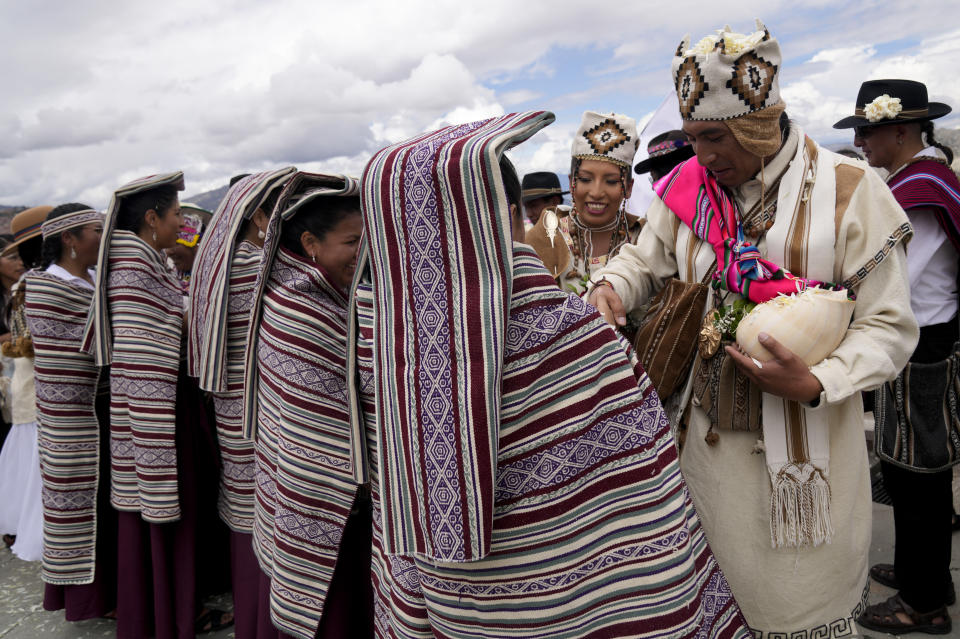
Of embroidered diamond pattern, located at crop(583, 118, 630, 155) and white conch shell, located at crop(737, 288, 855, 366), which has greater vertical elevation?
embroidered diamond pattern, located at crop(583, 118, 630, 155)

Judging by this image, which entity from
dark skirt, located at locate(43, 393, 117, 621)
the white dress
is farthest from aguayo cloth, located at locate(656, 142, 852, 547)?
the white dress

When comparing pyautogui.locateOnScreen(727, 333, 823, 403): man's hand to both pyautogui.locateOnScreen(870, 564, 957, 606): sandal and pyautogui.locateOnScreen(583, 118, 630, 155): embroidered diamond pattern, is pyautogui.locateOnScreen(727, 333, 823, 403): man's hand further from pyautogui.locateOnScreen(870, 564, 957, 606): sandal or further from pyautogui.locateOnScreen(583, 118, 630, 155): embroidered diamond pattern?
pyautogui.locateOnScreen(870, 564, 957, 606): sandal

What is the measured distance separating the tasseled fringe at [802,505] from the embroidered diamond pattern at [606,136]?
1.83m

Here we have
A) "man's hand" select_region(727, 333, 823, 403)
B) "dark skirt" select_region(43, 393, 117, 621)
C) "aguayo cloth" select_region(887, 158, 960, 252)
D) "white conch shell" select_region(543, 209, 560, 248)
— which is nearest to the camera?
"man's hand" select_region(727, 333, 823, 403)

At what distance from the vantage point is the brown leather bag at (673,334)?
210 centimetres

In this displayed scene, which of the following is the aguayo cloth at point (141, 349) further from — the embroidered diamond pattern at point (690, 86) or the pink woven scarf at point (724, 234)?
the embroidered diamond pattern at point (690, 86)

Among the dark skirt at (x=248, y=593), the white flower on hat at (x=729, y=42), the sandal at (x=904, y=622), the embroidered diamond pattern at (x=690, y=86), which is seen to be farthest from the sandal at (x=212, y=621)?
the white flower on hat at (x=729, y=42)

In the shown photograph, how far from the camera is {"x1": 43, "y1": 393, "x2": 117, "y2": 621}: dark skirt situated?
3.80 m

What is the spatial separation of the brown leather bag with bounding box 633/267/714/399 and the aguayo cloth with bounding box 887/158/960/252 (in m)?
1.62

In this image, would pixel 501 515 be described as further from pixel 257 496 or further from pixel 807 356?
pixel 257 496

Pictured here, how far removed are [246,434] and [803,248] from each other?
2143 mm

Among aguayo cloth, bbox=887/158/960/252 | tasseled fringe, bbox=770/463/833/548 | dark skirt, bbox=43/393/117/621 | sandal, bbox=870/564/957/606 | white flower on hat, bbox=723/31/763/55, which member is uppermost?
white flower on hat, bbox=723/31/763/55

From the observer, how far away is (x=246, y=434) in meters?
2.64

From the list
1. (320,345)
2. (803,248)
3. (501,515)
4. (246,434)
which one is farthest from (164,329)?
(803,248)
